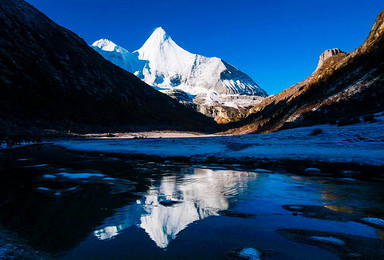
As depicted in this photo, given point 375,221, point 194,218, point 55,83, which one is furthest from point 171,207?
point 55,83

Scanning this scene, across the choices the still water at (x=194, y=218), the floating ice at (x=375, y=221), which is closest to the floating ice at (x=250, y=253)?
the still water at (x=194, y=218)

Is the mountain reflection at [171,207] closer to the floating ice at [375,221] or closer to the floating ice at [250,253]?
the floating ice at [250,253]

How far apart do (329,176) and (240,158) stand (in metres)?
5.95

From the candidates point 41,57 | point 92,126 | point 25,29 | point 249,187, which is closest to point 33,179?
point 249,187

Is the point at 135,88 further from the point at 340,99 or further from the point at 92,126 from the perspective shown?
the point at 340,99

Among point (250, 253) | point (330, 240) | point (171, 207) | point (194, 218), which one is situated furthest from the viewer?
point (171, 207)

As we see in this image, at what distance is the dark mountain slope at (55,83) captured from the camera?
59500mm

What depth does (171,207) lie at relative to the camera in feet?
15.9

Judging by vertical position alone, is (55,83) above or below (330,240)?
above

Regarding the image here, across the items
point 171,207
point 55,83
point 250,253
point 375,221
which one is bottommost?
point 171,207

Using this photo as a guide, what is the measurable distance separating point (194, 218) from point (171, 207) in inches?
33.7

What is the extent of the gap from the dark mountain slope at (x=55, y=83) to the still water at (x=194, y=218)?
162 ft

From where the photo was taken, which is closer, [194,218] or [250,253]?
[250,253]

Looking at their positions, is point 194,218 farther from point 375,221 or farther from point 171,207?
point 375,221
